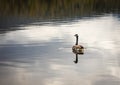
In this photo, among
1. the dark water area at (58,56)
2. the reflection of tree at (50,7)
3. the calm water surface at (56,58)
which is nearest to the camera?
the calm water surface at (56,58)

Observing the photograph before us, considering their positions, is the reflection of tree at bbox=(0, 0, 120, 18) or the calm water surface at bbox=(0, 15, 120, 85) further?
the reflection of tree at bbox=(0, 0, 120, 18)

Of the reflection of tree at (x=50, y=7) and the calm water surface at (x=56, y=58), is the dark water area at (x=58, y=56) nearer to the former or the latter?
the calm water surface at (x=56, y=58)

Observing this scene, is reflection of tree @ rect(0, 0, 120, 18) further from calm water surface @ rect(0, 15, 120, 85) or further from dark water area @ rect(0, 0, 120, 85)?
calm water surface @ rect(0, 15, 120, 85)

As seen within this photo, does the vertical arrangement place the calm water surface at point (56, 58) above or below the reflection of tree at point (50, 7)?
below

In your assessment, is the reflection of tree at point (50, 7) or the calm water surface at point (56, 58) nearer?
the calm water surface at point (56, 58)

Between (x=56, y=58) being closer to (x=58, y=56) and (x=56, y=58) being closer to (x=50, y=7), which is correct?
(x=58, y=56)

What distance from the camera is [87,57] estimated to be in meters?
33.8

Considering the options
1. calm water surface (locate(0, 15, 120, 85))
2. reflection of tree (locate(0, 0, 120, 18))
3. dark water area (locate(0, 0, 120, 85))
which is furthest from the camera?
reflection of tree (locate(0, 0, 120, 18))

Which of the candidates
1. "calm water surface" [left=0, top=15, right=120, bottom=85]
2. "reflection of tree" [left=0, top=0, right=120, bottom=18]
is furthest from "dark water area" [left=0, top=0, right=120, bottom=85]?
"reflection of tree" [left=0, top=0, right=120, bottom=18]

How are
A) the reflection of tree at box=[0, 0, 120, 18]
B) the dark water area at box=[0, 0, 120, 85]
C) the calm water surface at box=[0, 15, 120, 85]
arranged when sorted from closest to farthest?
the calm water surface at box=[0, 15, 120, 85], the dark water area at box=[0, 0, 120, 85], the reflection of tree at box=[0, 0, 120, 18]

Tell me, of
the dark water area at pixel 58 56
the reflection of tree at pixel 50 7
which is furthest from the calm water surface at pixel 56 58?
the reflection of tree at pixel 50 7


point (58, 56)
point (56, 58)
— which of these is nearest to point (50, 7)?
point (58, 56)

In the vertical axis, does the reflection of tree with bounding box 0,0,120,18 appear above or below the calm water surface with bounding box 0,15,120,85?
above

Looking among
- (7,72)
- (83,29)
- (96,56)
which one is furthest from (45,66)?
(83,29)
